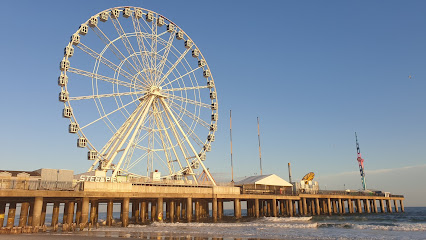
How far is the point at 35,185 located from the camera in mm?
30219

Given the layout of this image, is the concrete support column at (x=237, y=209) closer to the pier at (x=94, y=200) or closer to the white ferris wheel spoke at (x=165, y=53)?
the pier at (x=94, y=200)

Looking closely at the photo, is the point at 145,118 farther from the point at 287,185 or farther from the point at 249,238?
the point at 287,185

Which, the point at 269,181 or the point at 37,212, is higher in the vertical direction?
the point at 269,181

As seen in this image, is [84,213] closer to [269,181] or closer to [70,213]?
[70,213]

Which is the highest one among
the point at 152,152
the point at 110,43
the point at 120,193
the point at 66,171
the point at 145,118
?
the point at 110,43

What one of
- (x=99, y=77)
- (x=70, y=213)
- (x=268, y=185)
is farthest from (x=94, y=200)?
(x=268, y=185)

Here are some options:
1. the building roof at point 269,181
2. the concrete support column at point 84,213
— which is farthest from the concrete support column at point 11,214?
the building roof at point 269,181

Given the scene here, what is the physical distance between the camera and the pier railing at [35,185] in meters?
28.9

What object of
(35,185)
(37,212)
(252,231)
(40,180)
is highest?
(40,180)

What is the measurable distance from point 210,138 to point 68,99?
19622 millimetres

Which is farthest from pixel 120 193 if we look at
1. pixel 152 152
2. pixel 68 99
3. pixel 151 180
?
pixel 68 99

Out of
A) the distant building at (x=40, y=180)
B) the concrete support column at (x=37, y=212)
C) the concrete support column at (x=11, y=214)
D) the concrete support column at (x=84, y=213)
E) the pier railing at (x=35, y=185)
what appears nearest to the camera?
the concrete support column at (x=37, y=212)

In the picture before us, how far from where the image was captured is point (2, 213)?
31.2 m

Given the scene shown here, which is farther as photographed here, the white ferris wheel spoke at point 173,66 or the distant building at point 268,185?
the distant building at point 268,185
